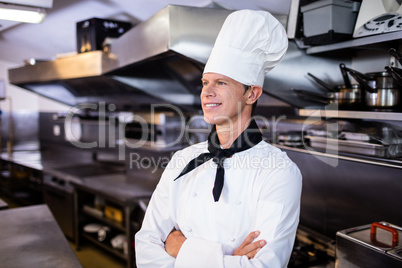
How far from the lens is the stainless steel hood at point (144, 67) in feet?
6.55

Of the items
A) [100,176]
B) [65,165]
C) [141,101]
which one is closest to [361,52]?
[141,101]

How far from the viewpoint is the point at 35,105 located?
7109 millimetres

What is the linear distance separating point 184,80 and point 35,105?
4912 mm

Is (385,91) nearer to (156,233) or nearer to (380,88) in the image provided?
(380,88)

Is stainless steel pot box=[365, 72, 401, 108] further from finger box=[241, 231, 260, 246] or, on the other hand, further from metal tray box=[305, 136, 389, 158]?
finger box=[241, 231, 260, 246]

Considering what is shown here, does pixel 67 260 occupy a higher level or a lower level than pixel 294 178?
lower

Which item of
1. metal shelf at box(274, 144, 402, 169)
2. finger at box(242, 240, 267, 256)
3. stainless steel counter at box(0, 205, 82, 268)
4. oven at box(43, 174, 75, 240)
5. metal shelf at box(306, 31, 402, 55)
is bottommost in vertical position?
oven at box(43, 174, 75, 240)

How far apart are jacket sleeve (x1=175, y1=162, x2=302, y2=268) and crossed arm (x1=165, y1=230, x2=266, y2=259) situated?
0.09 feet

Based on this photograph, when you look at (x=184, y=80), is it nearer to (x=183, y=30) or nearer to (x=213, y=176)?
(x=183, y=30)

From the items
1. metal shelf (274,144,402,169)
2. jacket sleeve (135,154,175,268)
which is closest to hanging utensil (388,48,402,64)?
metal shelf (274,144,402,169)


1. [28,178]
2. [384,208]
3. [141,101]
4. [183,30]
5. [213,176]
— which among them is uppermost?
[183,30]

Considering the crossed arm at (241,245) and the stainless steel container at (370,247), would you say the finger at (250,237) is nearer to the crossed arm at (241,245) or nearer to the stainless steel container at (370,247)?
the crossed arm at (241,245)

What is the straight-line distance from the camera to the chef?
1.29 metres

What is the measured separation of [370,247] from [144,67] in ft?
7.75
